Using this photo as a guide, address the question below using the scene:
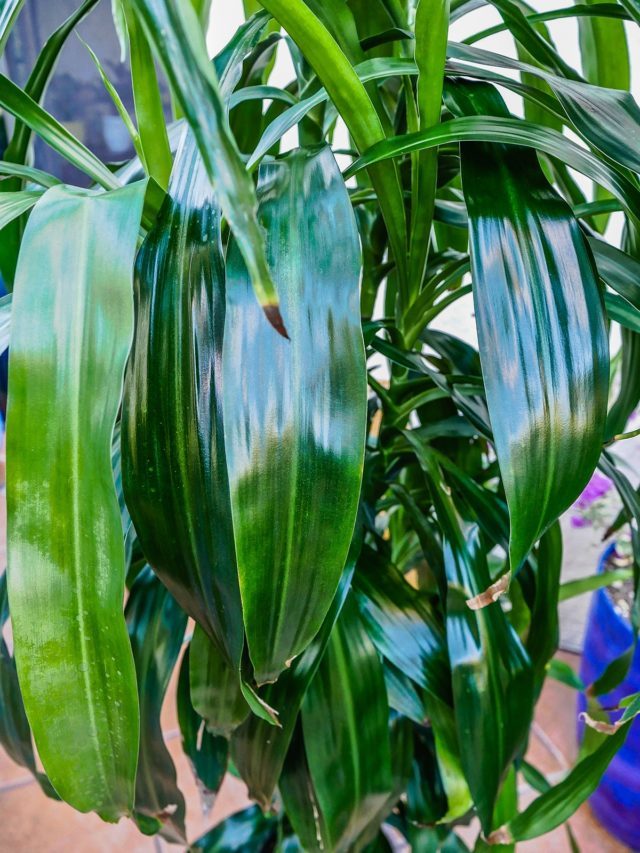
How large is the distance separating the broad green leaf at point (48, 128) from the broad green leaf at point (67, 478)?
137 millimetres

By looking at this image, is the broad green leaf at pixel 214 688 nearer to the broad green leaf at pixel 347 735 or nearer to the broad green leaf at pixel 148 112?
the broad green leaf at pixel 347 735

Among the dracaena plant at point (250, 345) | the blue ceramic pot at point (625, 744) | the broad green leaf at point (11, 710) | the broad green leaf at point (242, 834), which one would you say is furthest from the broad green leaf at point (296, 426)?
the blue ceramic pot at point (625, 744)

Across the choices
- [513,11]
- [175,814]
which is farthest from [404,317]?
[175,814]

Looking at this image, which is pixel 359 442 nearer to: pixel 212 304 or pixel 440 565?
pixel 212 304

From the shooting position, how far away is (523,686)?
0.52 m

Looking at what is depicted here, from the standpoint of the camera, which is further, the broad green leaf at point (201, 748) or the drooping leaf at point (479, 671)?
the broad green leaf at point (201, 748)

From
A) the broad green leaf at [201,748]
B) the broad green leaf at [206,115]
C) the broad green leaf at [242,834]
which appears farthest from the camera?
the broad green leaf at [242,834]

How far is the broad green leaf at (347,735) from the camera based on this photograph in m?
0.51

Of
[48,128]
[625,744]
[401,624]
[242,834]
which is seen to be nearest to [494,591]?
[401,624]

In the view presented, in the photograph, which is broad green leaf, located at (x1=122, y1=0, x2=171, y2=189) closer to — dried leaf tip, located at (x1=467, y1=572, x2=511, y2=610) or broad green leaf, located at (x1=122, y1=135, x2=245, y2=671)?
broad green leaf, located at (x1=122, y1=135, x2=245, y2=671)

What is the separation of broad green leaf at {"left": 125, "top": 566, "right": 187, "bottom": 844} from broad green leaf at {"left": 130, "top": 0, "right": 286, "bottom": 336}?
41 cm

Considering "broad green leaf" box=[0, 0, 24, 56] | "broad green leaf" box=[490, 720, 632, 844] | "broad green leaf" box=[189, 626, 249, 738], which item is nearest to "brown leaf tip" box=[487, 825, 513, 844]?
"broad green leaf" box=[490, 720, 632, 844]

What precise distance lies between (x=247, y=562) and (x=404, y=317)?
268 mm

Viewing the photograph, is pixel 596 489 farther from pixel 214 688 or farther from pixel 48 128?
pixel 48 128
